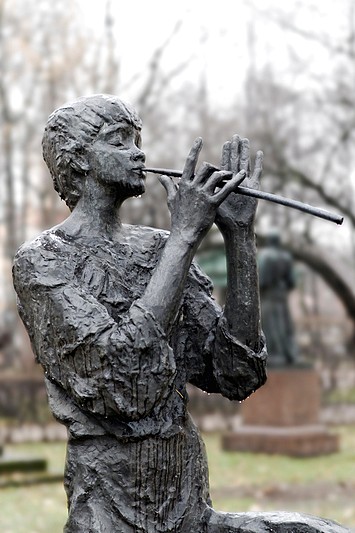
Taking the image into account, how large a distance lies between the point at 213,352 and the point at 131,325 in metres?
0.52

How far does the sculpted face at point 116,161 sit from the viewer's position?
3.49 metres

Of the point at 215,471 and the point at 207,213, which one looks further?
the point at 215,471

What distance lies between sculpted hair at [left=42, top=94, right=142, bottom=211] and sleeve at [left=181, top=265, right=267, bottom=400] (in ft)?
1.96

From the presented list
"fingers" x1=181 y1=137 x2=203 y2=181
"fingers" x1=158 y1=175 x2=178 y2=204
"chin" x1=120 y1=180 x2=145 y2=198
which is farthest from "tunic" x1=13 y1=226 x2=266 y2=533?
"fingers" x1=181 y1=137 x2=203 y2=181

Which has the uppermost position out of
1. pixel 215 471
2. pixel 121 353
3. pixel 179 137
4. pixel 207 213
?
pixel 179 137

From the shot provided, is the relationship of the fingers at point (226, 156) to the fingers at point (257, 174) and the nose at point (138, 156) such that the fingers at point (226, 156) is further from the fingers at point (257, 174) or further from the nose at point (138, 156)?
the nose at point (138, 156)

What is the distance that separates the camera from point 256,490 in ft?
36.1

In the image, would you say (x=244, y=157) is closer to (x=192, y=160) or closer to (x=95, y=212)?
(x=192, y=160)

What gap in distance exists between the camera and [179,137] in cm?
2333

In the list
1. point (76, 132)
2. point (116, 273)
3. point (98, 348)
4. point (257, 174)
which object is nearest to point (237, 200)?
point (257, 174)

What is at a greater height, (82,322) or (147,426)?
(82,322)

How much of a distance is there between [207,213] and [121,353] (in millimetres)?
562

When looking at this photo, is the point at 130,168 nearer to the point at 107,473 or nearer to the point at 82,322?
the point at 82,322

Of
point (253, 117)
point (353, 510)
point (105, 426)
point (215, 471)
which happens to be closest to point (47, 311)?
point (105, 426)
